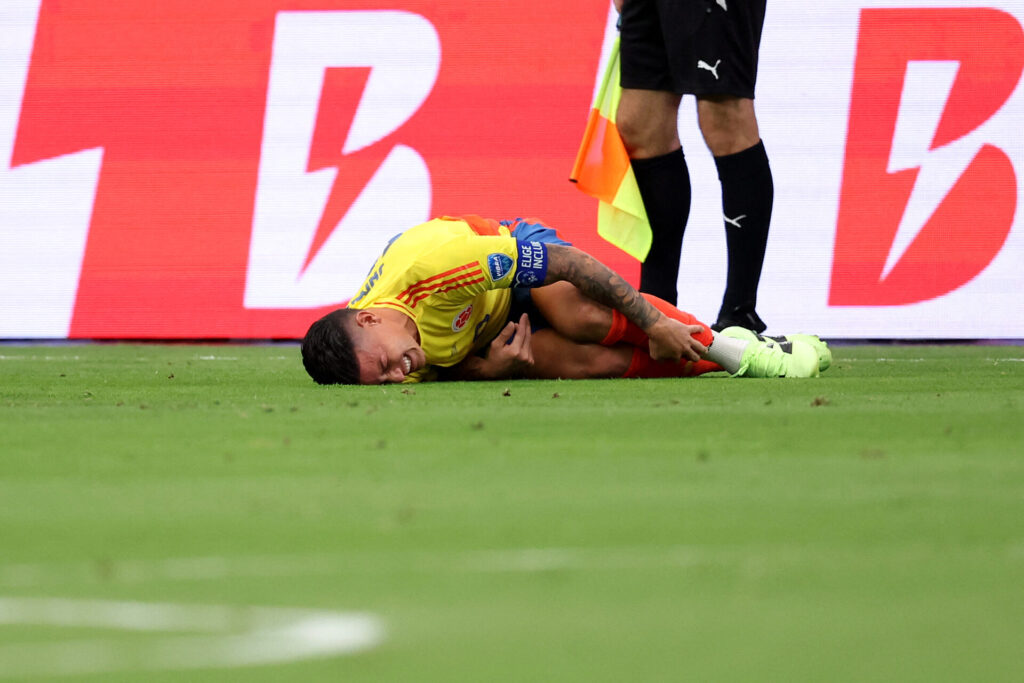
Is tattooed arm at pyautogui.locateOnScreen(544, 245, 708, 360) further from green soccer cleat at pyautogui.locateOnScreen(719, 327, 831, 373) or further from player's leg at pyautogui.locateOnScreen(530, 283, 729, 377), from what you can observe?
green soccer cleat at pyautogui.locateOnScreen(719, 327, 831, 373)

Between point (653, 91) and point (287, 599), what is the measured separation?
2.78 metres

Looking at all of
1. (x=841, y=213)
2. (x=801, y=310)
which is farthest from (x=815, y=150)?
(x=801, y=310)

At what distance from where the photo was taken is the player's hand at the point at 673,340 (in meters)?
3.14

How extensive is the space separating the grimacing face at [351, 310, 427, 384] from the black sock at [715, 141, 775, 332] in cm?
96

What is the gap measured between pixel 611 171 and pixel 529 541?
8.62ft

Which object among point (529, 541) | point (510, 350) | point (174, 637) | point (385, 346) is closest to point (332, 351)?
point (385, 346)

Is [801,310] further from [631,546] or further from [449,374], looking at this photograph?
[631,546]

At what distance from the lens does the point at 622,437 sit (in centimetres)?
193

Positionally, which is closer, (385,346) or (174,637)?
(174,637)

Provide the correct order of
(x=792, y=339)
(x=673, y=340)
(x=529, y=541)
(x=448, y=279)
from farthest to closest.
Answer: (x=792, y=339) < (x=673, y=340) < (x=448, y=279) < (x=529, y=541)

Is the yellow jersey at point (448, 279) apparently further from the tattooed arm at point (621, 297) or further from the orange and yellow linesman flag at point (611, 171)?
the orange and yellow linesman flag at point (611, 171)

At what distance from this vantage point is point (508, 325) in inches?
130

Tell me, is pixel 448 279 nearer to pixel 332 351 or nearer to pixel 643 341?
pixel 332 351

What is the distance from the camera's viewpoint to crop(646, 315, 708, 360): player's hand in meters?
3.14
